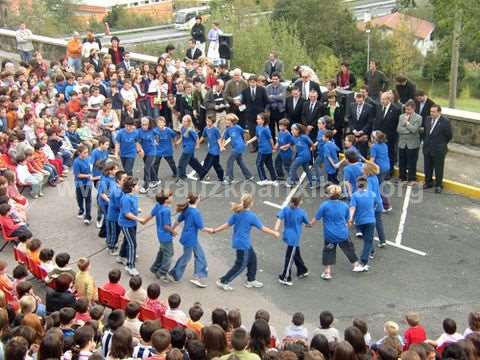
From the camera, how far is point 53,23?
77.6 m

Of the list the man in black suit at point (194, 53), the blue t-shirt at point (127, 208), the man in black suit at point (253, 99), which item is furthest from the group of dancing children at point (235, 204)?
the man in black suit at point (194, 53)

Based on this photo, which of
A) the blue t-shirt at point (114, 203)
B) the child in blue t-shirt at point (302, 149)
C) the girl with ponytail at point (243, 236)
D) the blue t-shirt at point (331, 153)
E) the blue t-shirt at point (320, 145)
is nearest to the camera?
the girl with ponytail at point (243, 236)

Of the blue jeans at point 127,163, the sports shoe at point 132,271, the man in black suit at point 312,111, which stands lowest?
the sports shoe at point 132,271

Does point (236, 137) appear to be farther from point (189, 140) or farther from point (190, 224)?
point (190, 224)

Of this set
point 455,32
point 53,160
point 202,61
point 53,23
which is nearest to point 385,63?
point 53,23

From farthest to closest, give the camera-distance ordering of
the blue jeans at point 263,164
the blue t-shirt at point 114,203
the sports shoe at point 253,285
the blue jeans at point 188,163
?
1. the blue jeans at point 188,163
2. the blue jeans at point 263,164
3. the blue t-shirt at point 114,203
4. the sports shoe at point 253,285

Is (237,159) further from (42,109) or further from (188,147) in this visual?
(42,109)

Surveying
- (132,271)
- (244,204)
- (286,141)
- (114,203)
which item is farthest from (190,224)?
(286,141)

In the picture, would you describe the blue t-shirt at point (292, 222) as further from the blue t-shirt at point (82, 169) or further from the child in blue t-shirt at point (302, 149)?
the blue t-shirt at point (82, 169)

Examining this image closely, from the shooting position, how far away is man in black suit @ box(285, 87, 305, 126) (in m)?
16.4

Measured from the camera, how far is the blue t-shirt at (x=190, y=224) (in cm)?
1162

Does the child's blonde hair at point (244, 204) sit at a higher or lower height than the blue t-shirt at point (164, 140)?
lower

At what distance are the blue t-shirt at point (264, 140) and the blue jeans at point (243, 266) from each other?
162 inches

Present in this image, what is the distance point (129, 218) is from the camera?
39.3 feet
